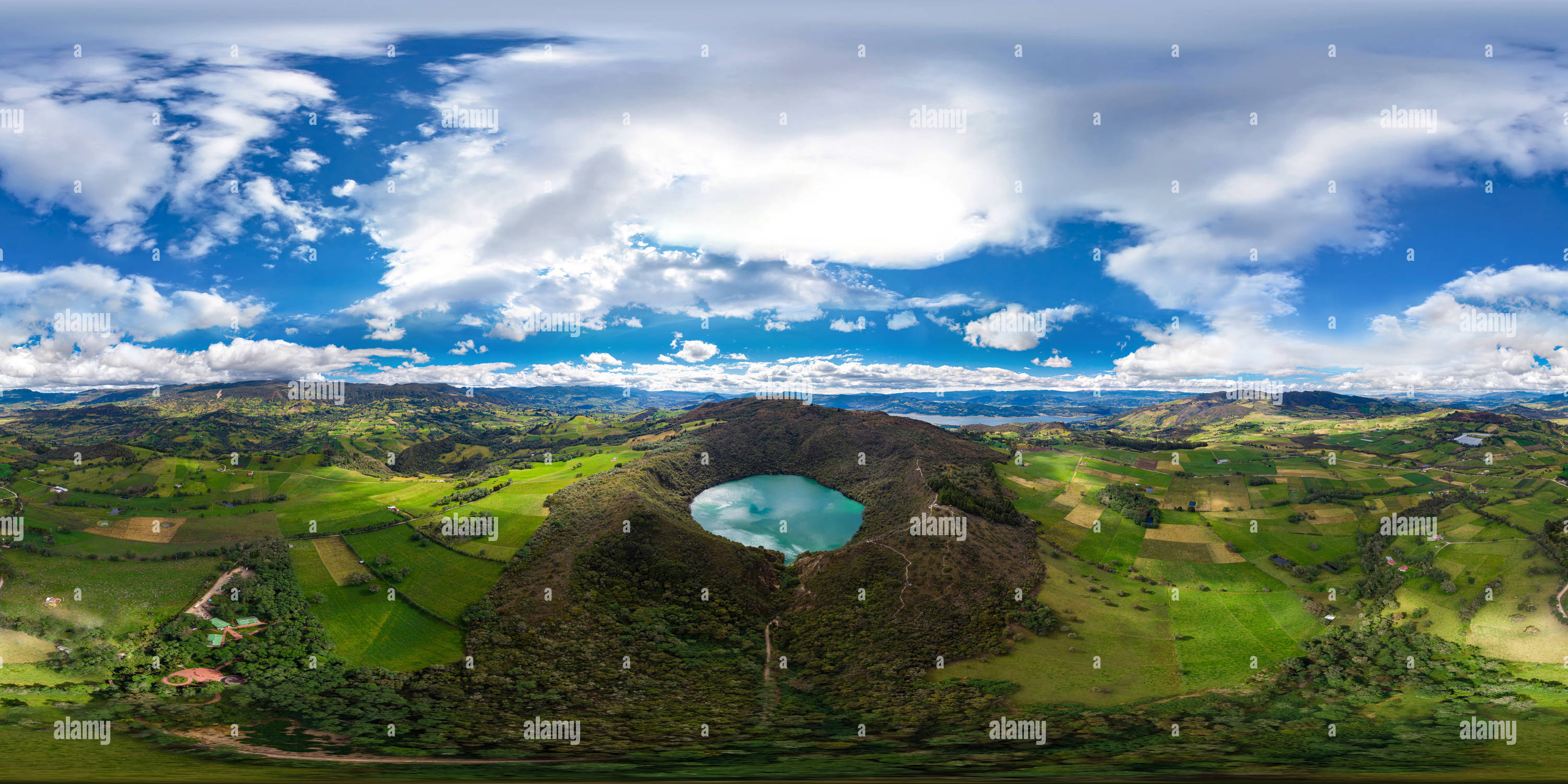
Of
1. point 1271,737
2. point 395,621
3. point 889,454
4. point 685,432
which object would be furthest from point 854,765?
point 685,432

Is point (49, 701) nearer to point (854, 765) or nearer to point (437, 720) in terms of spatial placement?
point (437, 720)

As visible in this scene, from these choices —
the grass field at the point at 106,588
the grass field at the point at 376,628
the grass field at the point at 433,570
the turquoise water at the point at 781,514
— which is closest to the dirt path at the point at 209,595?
the grass field at the point at 106,588

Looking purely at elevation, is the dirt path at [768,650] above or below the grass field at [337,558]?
below

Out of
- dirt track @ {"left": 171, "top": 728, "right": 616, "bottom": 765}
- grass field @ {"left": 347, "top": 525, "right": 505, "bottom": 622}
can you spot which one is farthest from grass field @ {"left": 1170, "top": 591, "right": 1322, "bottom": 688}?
grass field @ {"left": 347, "top": 525, "right": 505, "bottom": 622}

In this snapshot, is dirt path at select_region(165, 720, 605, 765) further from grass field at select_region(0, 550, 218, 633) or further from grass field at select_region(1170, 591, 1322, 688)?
grass field at select_region(1170, 591, 1322, 688)

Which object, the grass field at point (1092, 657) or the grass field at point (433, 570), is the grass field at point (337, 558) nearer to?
the grass field at point (433, 570)

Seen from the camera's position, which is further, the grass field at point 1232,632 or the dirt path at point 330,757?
the grass field at point 1232,632

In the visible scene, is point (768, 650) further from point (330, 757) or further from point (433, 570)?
point (433, 570)
